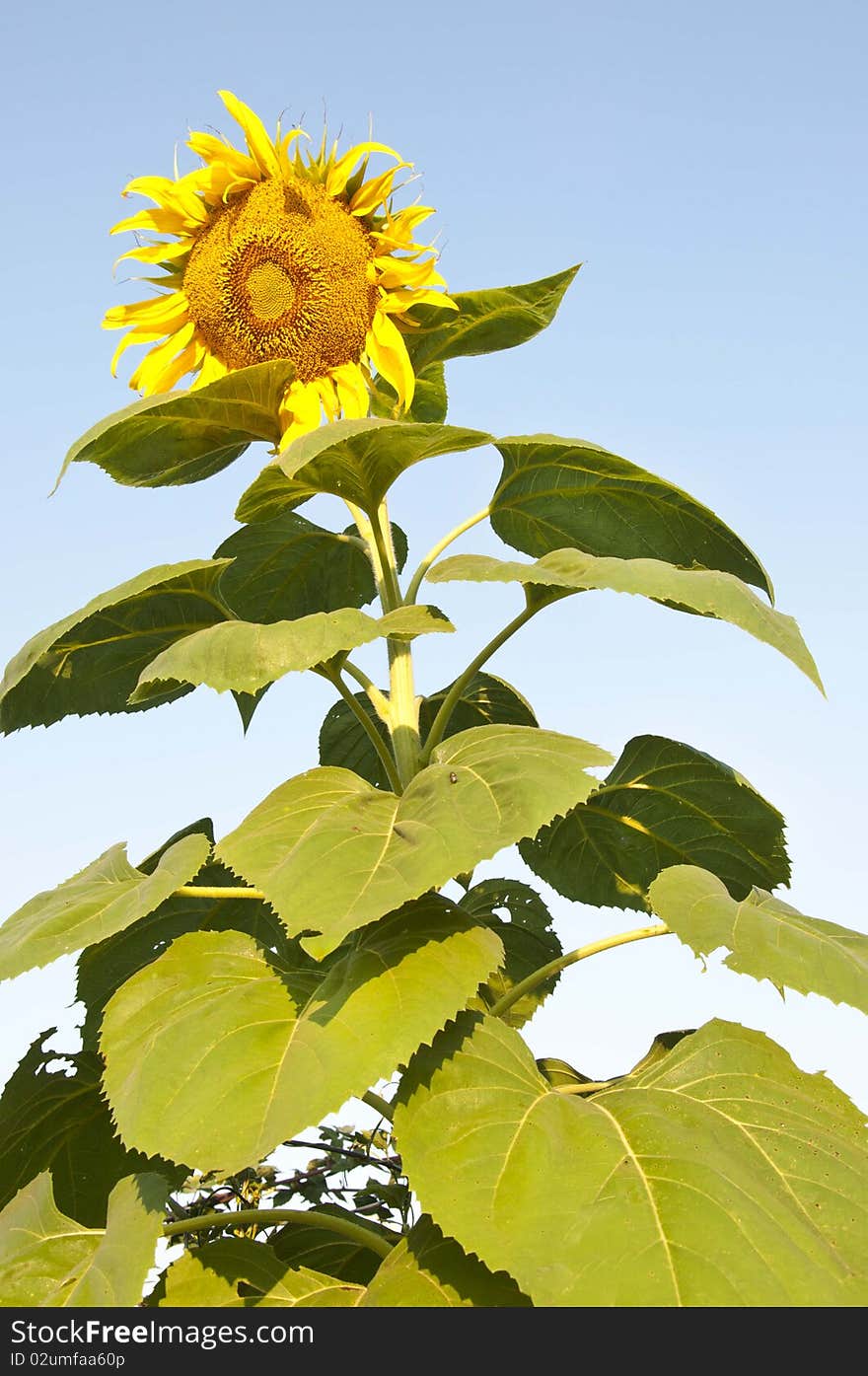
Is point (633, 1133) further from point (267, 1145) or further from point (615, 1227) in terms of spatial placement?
point (267, 1145)

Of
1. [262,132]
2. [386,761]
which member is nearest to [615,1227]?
[386,761]

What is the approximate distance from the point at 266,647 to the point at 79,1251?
100 centimetres

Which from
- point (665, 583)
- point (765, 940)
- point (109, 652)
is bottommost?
Answer: point (765, 940)

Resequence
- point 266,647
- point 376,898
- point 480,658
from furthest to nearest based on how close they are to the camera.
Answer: point 480,658, point 266,647, point 376,898

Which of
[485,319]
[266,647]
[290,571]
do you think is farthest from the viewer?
[290,571]

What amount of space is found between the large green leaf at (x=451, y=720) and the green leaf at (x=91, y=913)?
37.8 inches

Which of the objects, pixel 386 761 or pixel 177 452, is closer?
pixel 386 761

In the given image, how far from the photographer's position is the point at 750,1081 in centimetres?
201

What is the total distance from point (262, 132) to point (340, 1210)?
2.04 m

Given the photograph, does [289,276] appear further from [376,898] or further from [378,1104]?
[378,1104]

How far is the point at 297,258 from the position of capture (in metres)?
2.38

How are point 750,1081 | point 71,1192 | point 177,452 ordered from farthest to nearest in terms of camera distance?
point 71,1192 → point 177,452 → point 750,1081

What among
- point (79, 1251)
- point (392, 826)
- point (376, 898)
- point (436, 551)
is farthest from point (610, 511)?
point (79, 1251)

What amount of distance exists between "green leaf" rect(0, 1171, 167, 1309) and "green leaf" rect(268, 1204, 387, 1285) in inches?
17.0
